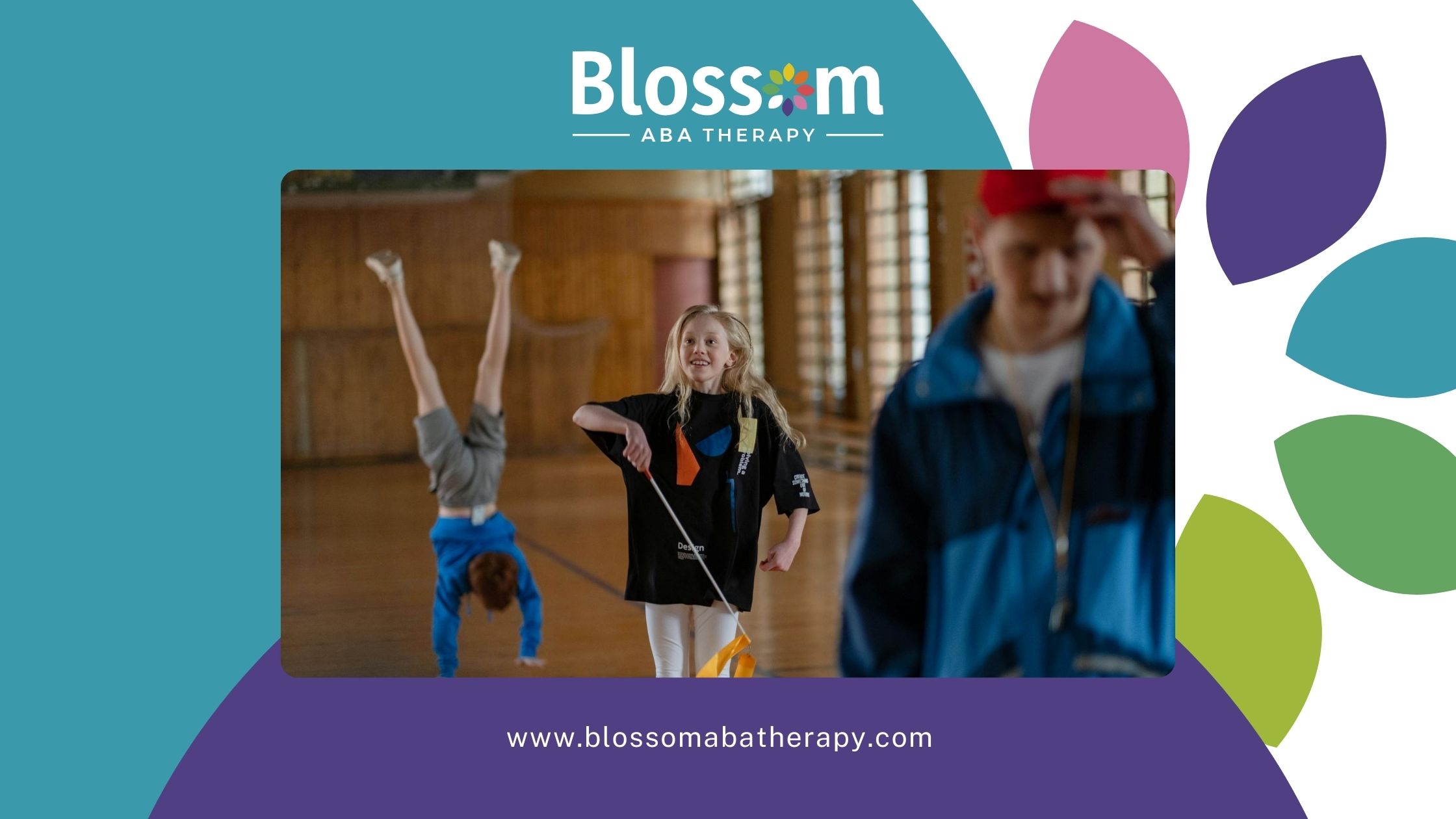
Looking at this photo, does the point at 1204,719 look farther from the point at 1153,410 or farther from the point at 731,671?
the point at 731,671

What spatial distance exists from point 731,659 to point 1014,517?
68 cm

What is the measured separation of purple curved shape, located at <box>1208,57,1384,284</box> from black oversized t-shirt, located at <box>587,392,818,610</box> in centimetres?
112

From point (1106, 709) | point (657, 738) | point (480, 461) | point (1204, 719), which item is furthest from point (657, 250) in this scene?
point (1204, 719)

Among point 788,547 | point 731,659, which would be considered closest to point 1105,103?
point 788,547

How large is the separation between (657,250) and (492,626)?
0.90 meters

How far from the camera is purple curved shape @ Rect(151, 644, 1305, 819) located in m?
3.27

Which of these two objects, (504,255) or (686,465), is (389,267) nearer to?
(504,255)

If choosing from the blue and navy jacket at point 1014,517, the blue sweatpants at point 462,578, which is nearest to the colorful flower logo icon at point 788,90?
the blue and navy jacket at point 1014,517

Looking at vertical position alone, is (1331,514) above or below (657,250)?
below

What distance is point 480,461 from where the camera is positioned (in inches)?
128

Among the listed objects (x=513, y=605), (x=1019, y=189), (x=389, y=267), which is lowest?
(x=513, y=605)

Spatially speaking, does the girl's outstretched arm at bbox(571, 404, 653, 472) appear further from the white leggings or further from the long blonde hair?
the white leggings

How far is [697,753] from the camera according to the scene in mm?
3283

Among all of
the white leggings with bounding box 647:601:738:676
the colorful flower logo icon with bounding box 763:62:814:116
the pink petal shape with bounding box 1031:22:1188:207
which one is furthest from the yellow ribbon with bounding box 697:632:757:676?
the pink petal shape with bounding box 1031:22:1188:207
